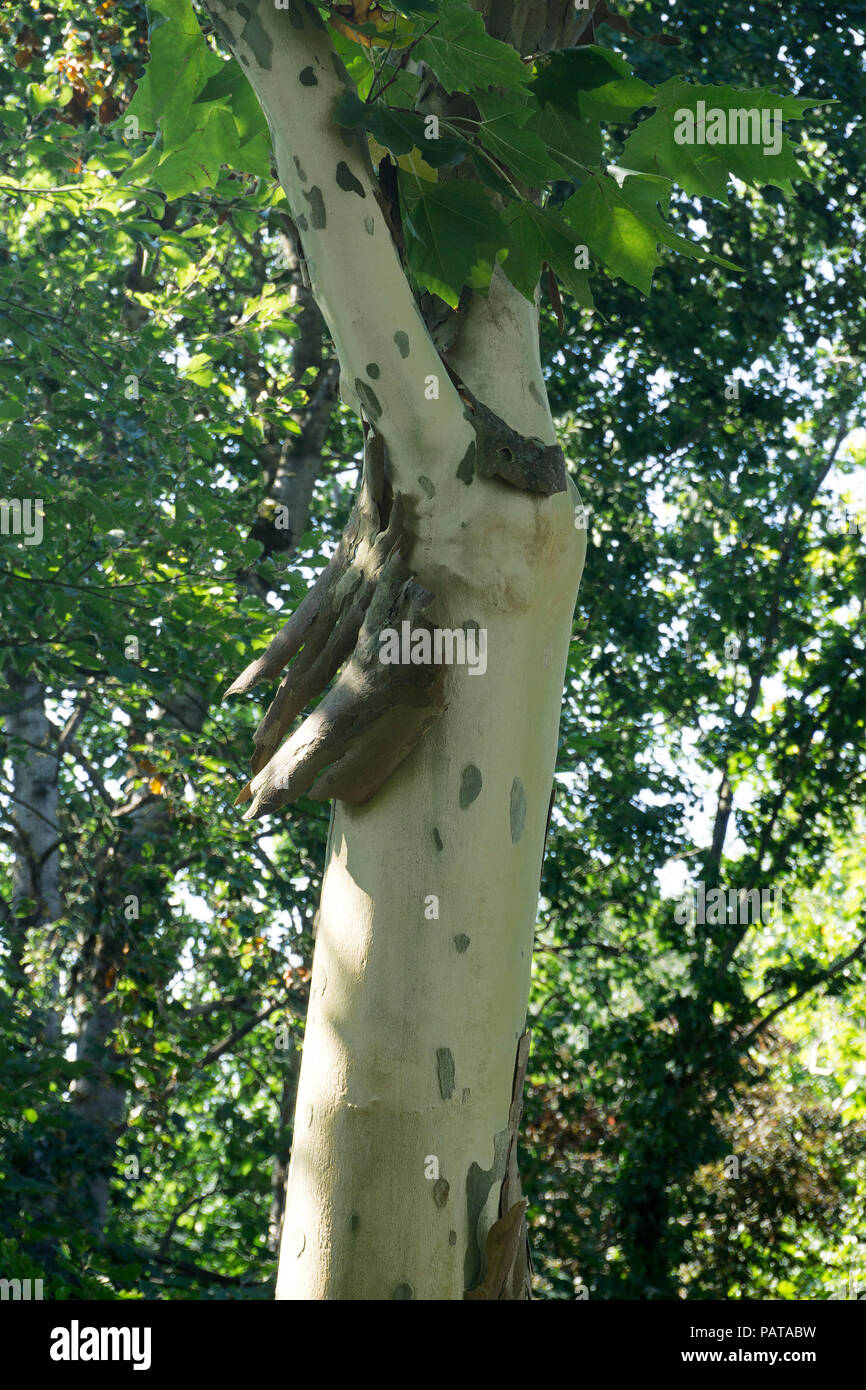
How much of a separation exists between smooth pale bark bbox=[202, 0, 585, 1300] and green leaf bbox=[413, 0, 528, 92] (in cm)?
18

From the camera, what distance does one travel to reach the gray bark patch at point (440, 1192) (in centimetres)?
183

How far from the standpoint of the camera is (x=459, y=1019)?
6.14ft

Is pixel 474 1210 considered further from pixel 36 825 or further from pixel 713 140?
pixel 36 825

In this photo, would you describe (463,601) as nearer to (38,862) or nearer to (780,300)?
(38,862)

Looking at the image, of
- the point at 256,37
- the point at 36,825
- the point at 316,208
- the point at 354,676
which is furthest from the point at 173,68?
the point at 36,825

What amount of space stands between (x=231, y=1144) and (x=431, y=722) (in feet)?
21.8

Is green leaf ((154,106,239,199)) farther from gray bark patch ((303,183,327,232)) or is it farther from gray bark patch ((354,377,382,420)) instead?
gray bark patch ((354,377,382,420))

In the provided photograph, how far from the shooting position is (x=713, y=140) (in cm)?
233

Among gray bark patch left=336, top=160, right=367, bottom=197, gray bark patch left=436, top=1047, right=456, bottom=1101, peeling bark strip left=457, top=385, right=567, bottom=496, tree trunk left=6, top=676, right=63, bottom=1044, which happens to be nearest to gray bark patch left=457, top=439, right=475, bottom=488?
peeling bark strip left=457, top=385, right=567, bottom=496

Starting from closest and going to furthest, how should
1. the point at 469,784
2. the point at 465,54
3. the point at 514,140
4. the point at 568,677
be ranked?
1. the point at 469,784
2. the point at 465,54
3. the point at 514,140
4. the point at 568,677

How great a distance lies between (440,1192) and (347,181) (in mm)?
1666

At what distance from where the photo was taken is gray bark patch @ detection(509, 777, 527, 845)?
6.50 ft

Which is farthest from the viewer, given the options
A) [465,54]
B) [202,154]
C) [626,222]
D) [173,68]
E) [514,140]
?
[202,154]
